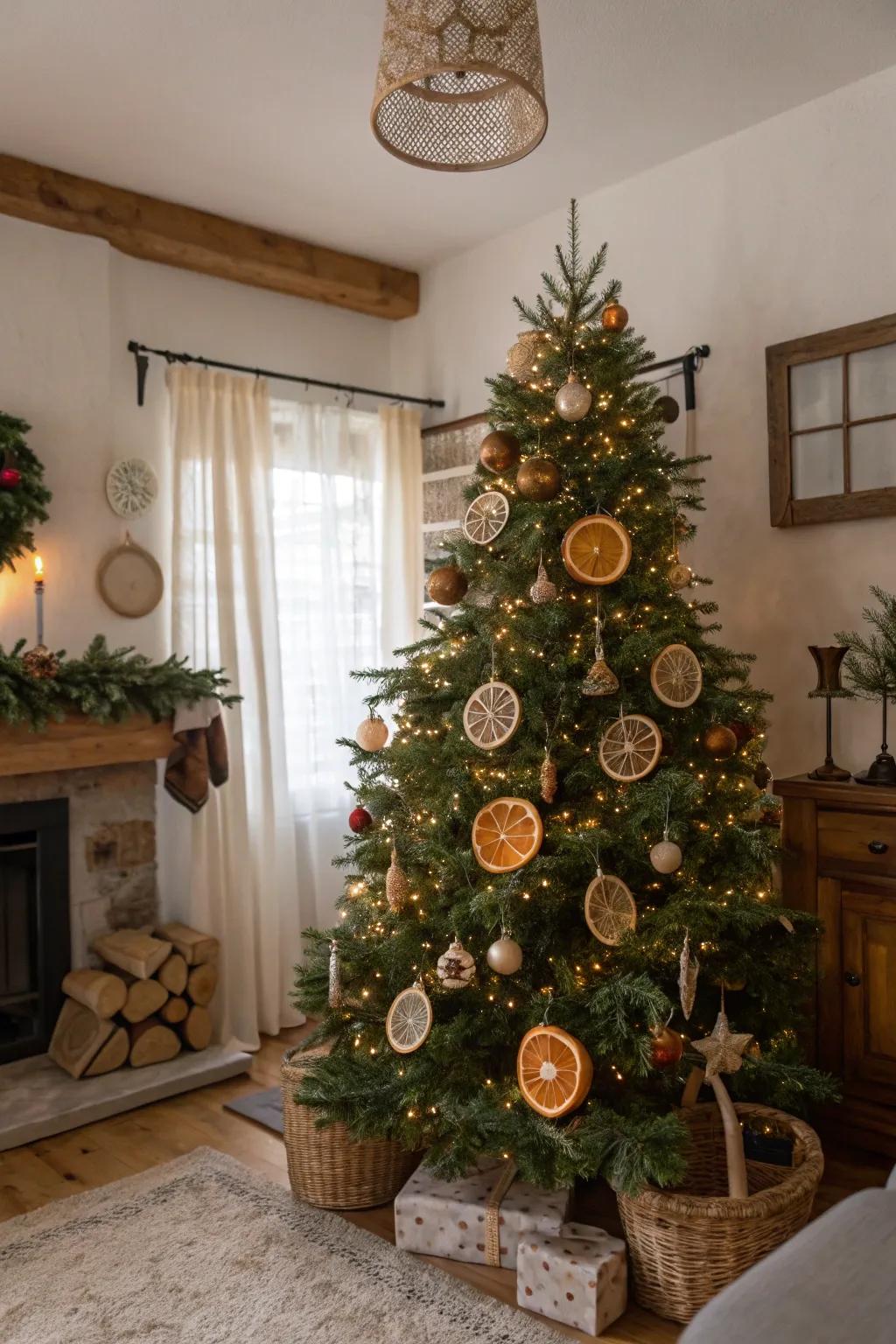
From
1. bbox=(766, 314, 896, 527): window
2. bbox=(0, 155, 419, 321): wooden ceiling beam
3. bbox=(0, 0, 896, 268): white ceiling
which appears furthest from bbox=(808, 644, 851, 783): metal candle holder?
bbox=(0, 155, 419, 321): wooden ceiling beam

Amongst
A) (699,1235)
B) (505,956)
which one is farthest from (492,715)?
(699,1235)

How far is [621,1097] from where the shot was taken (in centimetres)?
224

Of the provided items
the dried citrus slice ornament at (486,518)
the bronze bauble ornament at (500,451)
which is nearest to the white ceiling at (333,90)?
the bronze bauble ornament at (500,451)

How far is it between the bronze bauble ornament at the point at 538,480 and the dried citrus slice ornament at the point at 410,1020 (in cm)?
112

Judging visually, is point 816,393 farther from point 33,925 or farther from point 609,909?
point 33,925

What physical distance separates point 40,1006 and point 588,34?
3207mm

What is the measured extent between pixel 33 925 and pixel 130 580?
117 centimetres

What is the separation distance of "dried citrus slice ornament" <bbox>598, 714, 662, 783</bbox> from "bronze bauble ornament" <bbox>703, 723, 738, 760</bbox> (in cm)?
19

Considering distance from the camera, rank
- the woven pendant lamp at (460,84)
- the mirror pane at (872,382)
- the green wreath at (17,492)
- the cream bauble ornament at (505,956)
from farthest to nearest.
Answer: the green wreath at (17,492), the mirror pane at (872,382), the cream bauble ornament at (505,956), the woven pendant lamp at (460,84)

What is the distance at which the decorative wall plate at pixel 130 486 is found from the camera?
3.54 m

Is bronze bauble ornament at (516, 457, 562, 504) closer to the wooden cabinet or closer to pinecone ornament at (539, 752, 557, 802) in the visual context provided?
pinecone ornament at (539, 752, 557, 802)

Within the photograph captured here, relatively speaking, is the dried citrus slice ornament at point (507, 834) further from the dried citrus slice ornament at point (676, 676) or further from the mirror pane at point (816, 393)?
the mirror pane at point (816, 393)

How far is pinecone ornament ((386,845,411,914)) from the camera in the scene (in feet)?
7.86

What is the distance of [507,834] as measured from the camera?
7.43ft
